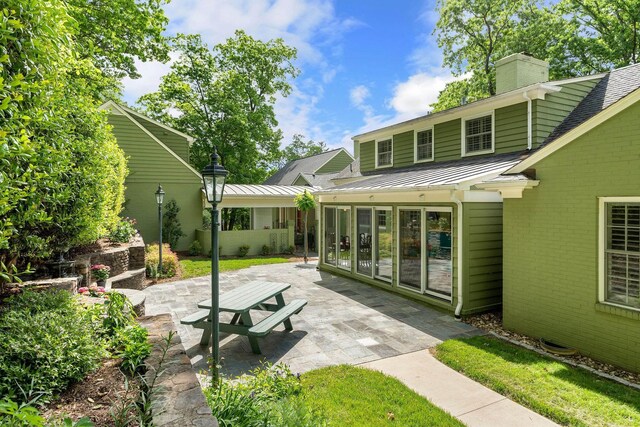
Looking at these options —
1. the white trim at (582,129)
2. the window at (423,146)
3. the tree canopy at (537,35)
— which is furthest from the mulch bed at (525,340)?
the tree canopy at (537,35)

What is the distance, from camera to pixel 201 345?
568 cm

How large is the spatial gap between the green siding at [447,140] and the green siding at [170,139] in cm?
1313

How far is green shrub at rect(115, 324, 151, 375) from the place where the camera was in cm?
332

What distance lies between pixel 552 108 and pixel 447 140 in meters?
2.79

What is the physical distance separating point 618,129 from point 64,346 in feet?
24.2

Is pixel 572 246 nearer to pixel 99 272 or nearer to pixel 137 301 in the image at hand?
pixel 137 301

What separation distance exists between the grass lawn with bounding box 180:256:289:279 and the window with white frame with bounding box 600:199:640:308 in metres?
10.8

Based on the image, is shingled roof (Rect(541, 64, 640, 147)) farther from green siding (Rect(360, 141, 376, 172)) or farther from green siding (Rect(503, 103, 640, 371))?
green siding (Rect(360, 141, 376, 172))

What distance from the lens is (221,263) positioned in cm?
1374

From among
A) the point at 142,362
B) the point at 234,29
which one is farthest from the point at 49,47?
the point at 234,29

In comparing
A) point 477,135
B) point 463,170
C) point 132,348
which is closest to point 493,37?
point 477,135

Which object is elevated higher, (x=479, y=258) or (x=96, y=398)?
(x=479, y=258)

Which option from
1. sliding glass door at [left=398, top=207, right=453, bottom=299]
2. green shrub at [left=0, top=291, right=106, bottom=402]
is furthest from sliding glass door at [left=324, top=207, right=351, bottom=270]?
green shrub at [left=0, top=291, right=106, bottom=402]

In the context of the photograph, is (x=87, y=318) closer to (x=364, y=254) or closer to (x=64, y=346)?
(x=64, y=346)
